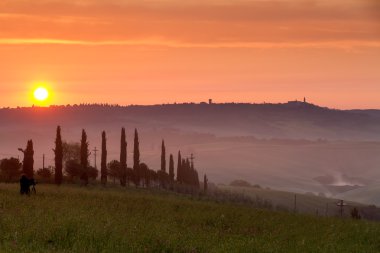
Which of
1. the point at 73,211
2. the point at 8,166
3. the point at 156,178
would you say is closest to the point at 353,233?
the point at 73,211

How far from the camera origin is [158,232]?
29.4 metres

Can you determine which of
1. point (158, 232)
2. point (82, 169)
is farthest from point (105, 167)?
point (158, 232)

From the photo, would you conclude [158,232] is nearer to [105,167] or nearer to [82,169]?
[82,169]

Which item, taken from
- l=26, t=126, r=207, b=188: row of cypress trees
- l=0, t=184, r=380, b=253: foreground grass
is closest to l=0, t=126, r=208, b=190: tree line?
l=26, t=126, r=207, b=188: row of cypress trees

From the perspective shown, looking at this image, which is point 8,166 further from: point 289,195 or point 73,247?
point 289,195

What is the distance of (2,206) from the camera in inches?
1480

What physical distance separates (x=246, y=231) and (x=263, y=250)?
8.85 m

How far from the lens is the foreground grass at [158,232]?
25.6 meters

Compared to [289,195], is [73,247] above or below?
→ above

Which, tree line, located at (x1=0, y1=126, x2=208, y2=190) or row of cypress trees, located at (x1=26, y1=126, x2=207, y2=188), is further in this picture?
tree line, located at (x1=0, y1=126, x2=208, y2=190)

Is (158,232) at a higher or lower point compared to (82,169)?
higher

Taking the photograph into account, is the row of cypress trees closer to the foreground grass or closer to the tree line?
the tree line

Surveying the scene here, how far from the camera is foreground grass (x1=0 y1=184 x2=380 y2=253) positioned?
25.6 metres

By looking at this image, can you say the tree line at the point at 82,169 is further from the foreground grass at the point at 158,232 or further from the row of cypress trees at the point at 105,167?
the foreground grass at the point at 158,232
